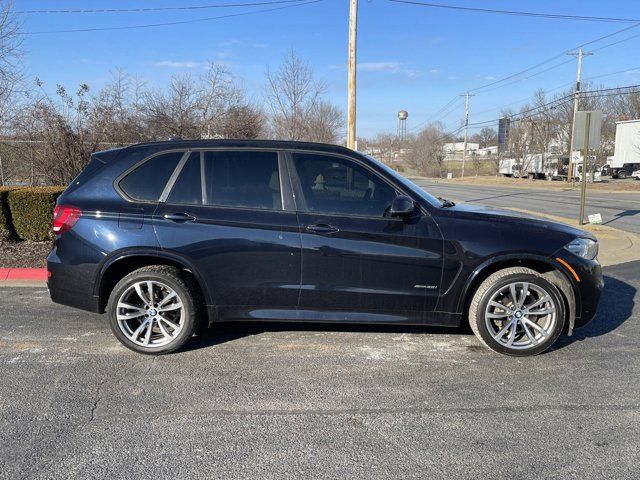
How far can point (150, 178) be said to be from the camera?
4129 millimetres

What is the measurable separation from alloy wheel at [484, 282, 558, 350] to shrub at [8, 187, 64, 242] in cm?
702

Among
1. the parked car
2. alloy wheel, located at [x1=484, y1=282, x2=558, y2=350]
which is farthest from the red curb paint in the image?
the parked car

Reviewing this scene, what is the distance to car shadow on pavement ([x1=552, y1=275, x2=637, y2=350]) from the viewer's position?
15.0ft

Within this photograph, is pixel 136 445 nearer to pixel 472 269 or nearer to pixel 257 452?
pixel 257 452

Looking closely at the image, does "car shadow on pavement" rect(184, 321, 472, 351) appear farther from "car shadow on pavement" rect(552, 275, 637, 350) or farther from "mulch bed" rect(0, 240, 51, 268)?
"mulch bed" rect(0, 240, 51, 268)

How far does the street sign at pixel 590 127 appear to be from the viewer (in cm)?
1092

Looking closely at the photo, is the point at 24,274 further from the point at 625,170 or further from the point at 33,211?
the point at 625,170

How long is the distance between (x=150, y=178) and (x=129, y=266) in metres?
0.80

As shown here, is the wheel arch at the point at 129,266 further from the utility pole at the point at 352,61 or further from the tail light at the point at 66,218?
the utility pole at the point at 352,61

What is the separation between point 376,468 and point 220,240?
2.18 metres

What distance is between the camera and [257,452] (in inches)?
107

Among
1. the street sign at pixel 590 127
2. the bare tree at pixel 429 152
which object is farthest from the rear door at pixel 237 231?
the bare tree at pixel 429 152

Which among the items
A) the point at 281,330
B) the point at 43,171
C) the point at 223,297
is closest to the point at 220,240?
the point at 223,297

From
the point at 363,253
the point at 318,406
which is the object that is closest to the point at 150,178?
the point at 363,253
